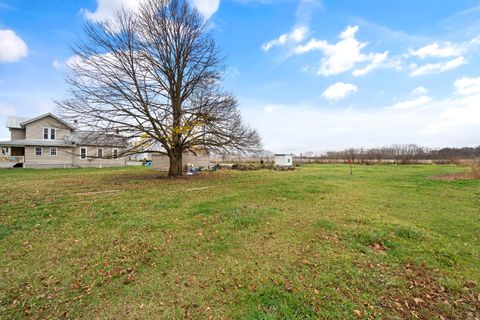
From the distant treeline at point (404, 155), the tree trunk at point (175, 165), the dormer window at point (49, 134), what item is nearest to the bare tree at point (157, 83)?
the tree trunk at point (175, 165)

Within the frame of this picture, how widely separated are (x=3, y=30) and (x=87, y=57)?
440 centimetres

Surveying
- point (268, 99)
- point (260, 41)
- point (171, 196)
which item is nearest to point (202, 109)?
point (171, 196)

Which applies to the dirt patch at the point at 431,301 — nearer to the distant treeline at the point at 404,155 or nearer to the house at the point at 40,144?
the house at the point at 40,144

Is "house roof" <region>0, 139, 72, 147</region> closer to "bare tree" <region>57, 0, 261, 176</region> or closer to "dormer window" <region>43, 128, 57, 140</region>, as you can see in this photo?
"dormer window" <region>43, 128, 57, 140</region>

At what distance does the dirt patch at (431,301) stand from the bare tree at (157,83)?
10984 millimetres

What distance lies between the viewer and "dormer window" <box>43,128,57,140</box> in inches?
991

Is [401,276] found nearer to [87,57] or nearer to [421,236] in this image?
[421,236]

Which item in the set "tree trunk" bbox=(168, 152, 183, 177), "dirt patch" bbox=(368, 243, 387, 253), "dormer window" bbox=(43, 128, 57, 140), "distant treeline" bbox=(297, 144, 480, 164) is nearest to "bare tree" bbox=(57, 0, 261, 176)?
"tree trunk" bbox=(168, 152, 183, 177)

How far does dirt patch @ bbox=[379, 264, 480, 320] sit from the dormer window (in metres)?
34.2

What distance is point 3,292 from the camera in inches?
108

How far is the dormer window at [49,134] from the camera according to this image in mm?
25173

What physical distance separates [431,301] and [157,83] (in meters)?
14.1

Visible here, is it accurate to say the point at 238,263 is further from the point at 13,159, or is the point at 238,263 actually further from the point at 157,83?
the point at 13,159

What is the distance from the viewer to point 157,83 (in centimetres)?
1273
